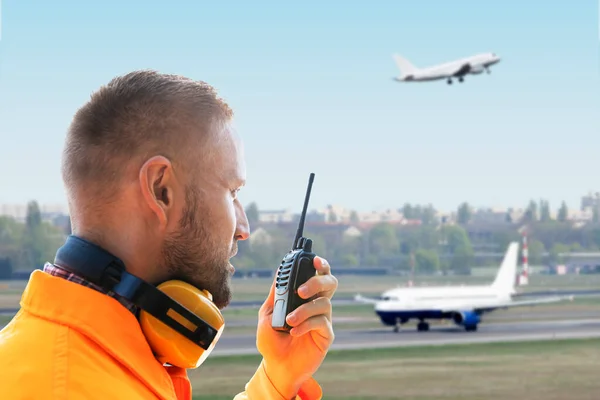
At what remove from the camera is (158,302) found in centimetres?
116

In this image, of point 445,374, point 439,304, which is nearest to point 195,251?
point 445,374

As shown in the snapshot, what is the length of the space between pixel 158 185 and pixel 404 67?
2426 inches

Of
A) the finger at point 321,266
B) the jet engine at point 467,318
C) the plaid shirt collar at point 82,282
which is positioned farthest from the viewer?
the jet engine at point 467,318

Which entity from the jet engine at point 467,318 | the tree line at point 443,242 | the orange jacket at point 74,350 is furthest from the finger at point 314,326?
the tree line at point 443,242

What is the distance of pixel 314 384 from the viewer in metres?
Answer: 1.62

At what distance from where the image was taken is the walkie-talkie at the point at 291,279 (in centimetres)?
141

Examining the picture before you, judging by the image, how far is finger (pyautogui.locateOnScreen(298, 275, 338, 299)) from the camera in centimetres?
141

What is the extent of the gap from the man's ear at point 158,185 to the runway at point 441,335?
2951 centimetres

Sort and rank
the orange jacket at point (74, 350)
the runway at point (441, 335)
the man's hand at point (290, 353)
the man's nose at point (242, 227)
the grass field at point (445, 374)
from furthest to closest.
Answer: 1. the runway at point (441, 335)
2. the grass field at point (445, 374)
3. the man's hand at point (290, 353)
4. the man's nose at point (242, 227)
5. the orange jacket at point (74, 350)

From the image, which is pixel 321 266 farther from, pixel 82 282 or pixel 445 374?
pixel 445 374

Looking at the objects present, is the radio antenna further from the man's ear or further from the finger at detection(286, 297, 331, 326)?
the man's ear

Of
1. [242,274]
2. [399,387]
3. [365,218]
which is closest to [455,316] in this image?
[399,387]

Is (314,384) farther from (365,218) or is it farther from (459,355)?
(365,218)

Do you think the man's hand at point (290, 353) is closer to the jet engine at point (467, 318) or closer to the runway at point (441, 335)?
the runway at point (441, 335)
